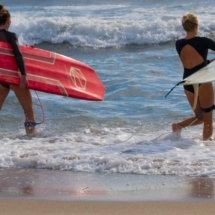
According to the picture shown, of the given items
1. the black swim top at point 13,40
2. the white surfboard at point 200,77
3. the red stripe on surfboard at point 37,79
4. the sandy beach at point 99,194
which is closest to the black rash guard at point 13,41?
the black swim top at point 13,40

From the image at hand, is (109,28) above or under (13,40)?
under

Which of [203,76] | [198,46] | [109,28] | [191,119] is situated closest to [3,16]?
[198,46]

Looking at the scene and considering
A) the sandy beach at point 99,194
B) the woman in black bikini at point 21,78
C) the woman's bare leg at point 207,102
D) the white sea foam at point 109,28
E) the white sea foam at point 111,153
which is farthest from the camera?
the white sea foam at point 109,28

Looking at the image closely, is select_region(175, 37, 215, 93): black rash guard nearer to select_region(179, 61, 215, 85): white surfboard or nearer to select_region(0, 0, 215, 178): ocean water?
select_region(179, 61, 215, 85): white surfboard

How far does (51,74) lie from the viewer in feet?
22.7

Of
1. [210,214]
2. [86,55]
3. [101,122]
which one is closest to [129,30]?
[86,55]

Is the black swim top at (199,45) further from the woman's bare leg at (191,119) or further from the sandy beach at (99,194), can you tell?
the sandy beach at (99,194)

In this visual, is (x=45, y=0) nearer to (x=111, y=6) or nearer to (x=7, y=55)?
(x=111, y=6)

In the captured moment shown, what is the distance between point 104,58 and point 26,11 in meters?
8.71

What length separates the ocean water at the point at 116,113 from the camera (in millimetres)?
5859

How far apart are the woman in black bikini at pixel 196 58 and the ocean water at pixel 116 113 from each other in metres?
0.27

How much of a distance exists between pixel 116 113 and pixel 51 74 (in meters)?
1.70

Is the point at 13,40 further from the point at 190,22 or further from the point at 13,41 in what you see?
the point at 190,22

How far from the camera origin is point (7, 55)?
21.5 feet
